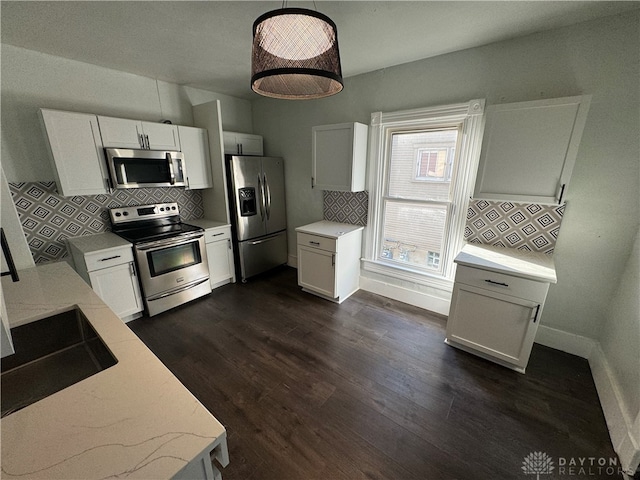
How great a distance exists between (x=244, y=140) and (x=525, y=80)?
314cm

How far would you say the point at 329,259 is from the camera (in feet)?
9.65

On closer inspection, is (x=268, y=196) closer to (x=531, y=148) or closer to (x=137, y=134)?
(x=137, y=134)

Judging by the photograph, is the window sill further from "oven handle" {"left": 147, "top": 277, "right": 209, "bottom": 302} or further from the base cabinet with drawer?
"oven handle" {"left": 147, "top": 277, "right": 209, "bottom": 302}

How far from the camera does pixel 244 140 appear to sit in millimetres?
3662

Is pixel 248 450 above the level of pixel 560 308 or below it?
below

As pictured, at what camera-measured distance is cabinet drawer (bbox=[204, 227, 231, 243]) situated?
314 centimetres

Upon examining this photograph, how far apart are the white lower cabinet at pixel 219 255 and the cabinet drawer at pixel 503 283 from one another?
2.68 meters

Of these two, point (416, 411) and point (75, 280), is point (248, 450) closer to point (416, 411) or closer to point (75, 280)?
point (416, 411)

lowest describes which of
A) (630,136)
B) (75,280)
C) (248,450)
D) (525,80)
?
(248,450)

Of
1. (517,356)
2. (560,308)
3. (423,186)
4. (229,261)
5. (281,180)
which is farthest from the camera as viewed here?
(281,180)

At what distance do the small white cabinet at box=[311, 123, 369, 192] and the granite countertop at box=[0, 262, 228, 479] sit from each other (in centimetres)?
242

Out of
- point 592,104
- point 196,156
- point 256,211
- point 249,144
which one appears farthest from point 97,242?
point 592,104

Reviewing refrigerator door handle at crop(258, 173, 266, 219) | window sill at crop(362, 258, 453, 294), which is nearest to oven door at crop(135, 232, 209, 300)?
refrigerator door handle at crop(258, 173, 266, 219)

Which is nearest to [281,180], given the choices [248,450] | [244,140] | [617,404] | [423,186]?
[244,140]
